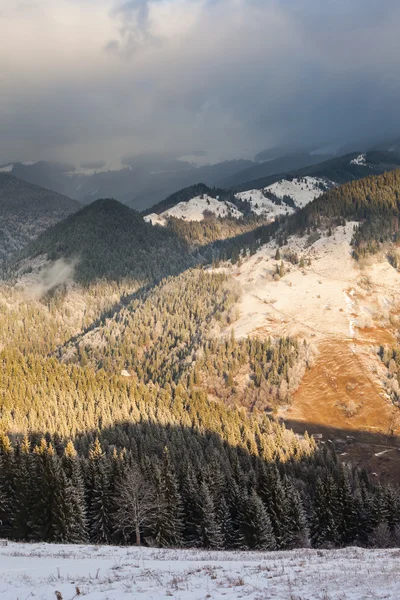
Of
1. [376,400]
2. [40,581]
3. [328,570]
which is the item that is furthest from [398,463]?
[40,581]

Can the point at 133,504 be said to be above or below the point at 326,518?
above

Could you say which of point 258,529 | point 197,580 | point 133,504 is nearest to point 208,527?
point 258,529

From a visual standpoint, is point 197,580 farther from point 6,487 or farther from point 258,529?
point 6,487

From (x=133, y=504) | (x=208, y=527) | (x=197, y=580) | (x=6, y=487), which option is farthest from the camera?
(x=6, y=487)

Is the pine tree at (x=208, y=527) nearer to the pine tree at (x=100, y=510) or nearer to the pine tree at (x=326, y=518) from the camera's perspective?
the pine tree at (x=100, y=510)

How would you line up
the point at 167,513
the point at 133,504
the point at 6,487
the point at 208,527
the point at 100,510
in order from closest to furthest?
1. the point at 133,504
2. the point at 167,513
3. the point at 208,527
4. the point at 100,510
5. the point at 6,487

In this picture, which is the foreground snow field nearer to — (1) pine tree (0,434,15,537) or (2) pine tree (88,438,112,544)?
(2) pine tree (88,438,112,544)
